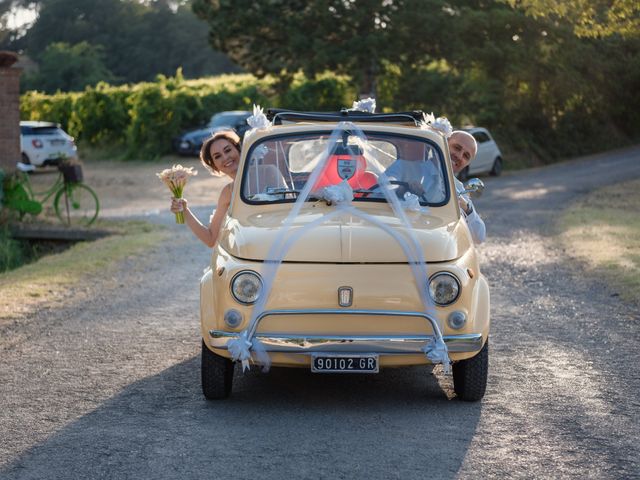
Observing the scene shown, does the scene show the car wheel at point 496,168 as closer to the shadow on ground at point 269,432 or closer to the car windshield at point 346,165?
the car windshield at point 346,165

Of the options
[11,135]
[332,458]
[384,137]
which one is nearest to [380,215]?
[384,137]

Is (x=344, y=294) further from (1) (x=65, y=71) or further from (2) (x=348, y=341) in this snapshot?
(1) (x=65, y=71)

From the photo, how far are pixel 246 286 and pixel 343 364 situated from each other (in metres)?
0.76

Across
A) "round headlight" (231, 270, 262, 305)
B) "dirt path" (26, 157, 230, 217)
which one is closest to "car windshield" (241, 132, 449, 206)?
"round headlight" (231, 270, 262, 305)

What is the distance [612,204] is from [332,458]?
2071cm

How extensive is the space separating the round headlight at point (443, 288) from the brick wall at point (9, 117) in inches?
668

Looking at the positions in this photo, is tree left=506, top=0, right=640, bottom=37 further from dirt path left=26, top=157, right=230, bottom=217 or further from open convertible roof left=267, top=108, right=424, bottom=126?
open convertible roof left=267, top=108, right=424, bottom=126

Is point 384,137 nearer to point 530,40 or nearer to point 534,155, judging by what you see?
point 530,40

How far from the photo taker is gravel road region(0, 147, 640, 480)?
5758mm

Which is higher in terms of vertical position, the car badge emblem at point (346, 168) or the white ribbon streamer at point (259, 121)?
the white ribbon streamer at point (259, 121)

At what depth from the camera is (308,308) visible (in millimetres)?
6746

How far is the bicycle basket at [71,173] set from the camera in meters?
20.9

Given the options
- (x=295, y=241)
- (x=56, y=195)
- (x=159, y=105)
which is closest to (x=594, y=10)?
(x=56, y=195)

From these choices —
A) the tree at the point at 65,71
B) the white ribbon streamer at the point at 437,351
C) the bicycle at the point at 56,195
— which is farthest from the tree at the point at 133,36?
the white ribbon streamer at the point at 437,351
